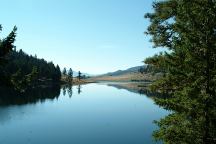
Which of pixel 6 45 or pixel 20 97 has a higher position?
pixel 6 45

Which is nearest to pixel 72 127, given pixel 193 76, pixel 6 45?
pixel 6 45

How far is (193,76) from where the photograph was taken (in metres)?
16.4

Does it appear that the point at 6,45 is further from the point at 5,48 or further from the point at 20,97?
the point at 20,97

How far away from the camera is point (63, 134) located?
6506 centimetres

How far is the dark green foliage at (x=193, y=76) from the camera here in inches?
632

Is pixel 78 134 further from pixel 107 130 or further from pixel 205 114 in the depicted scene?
pixel 205 114

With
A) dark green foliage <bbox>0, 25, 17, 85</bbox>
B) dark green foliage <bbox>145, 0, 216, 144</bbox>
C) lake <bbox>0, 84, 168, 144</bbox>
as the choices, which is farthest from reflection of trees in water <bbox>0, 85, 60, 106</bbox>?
dark green foliage <bbox>145, 0, 216, 144</bbox>

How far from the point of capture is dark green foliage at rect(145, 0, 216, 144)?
52.6 ft

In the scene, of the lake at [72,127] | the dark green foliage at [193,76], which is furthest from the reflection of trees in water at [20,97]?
the dark green foliage at [193,76]

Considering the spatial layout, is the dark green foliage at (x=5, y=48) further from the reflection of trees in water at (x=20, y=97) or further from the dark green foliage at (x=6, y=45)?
the reflection of trees in water at (x=20, y=97)

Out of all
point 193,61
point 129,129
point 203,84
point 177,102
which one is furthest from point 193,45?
point 129,129

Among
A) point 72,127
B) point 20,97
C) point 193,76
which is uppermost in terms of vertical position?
point 193,76

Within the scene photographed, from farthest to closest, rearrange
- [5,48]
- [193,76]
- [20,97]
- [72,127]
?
[20,97], [72,127], [5,48], [193,76]

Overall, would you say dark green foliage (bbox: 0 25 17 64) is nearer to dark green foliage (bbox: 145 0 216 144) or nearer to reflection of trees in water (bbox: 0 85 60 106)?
dark green foliage (bbox: 145 0 216 144)
